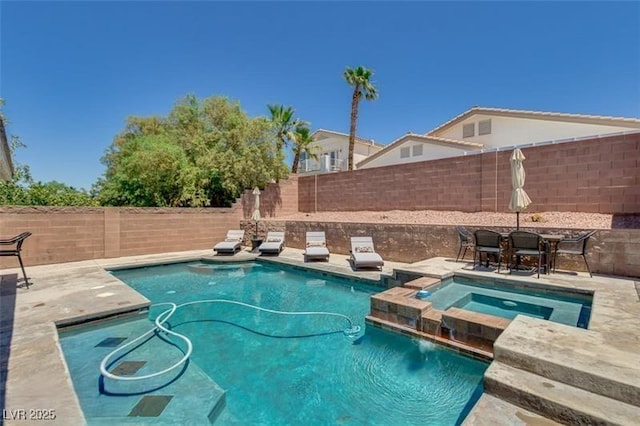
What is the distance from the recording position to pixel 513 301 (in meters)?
5.91

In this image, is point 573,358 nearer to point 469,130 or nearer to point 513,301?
point 513,301

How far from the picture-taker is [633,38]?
10336 millimetres

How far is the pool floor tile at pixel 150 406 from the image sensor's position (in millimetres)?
2971

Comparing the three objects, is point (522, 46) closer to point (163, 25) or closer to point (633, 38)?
point (633, 38)

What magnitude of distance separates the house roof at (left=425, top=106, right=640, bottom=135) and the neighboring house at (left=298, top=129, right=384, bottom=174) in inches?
289

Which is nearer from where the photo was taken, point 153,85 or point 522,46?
point 522,46

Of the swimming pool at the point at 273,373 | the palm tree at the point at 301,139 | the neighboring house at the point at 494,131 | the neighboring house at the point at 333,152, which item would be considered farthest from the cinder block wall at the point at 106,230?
the neighboring house at the point at 333,152

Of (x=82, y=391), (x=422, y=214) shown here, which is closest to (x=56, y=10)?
(x=82, y=391)

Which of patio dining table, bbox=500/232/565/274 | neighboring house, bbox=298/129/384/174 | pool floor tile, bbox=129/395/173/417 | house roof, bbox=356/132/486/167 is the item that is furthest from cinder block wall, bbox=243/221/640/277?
neighboring house, bbox=298/129/384/174

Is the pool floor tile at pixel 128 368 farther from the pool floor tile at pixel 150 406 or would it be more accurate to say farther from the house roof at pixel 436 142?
the house roof at pixel 436 142

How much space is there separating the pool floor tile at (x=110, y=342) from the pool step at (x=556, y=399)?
5104mm

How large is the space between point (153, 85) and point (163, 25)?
28.0 feet

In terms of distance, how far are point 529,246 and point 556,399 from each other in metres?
5.44

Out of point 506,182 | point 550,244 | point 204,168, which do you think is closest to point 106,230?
point 204,168
